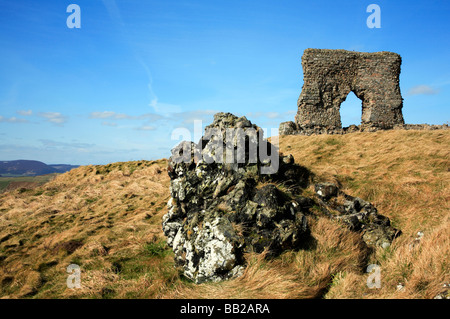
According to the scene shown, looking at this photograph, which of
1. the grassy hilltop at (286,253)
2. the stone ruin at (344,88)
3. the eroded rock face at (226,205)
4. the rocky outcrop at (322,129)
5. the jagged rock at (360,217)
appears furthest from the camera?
the stone ruin at (344,88)

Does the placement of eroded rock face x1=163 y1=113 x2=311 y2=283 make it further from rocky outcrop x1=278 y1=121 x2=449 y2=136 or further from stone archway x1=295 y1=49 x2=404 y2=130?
stone archway x1=295 y1=49 x2=404 y2=130

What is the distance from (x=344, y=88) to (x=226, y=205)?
1991 cm

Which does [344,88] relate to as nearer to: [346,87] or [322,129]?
[346,87]

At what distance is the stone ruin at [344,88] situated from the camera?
21.5 metres

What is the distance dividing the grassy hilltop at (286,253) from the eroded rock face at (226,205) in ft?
1.18

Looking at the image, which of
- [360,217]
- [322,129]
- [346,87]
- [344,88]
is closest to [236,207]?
[360,217]

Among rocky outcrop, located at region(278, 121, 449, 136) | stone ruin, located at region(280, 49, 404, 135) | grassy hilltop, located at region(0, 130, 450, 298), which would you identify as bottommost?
grassy hilltop, located at region(0, 130, 450, 298)

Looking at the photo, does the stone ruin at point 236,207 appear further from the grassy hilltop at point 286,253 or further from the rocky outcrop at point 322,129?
the rocky outcrop at point 322,129

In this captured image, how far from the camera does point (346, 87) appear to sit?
22.1 m

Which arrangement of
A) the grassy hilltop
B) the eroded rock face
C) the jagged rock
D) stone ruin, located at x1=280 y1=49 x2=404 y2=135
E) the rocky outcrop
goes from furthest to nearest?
1. stone ruin, located at x1=280 y1=49 x2=404 y2=135
2. the rocky outcrop
3. the jagged rock
4. the eroded rock face
5. the grassy hilltop

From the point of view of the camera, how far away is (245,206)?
641cm

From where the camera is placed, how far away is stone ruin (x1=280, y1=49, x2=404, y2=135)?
2147cm

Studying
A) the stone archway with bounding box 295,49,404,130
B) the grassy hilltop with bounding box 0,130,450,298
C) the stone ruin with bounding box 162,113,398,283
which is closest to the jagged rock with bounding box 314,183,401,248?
the stone ruin with bounding box 162,113,398,283

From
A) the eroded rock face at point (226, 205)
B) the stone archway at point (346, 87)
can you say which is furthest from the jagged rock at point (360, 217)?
the stone archway at point (346, 87)
